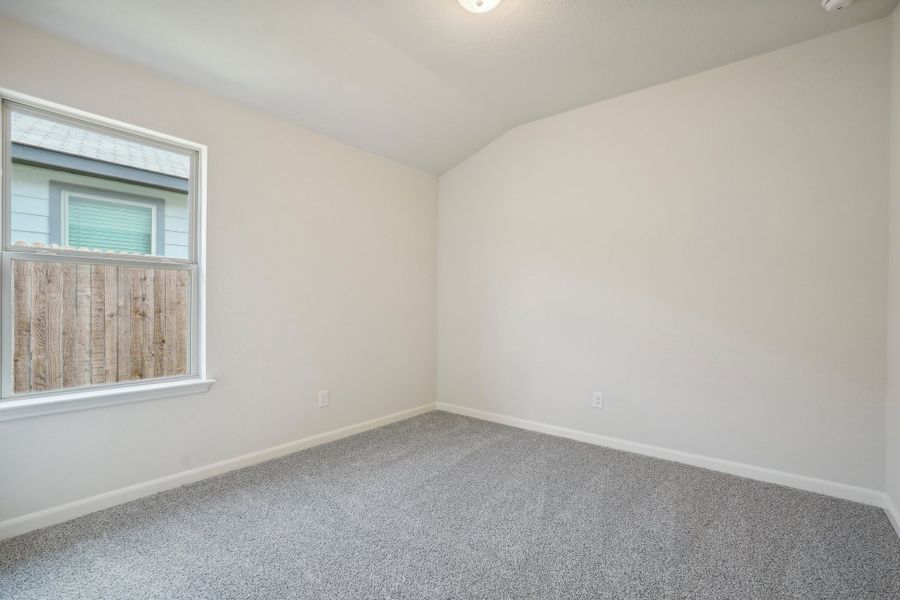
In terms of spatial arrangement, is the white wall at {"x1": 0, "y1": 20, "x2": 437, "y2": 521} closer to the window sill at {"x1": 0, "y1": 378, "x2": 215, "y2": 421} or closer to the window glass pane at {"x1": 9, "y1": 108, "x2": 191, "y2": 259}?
the window sill at {"x1": 0, "y1": 378, "x2": 215, "y2": 421}

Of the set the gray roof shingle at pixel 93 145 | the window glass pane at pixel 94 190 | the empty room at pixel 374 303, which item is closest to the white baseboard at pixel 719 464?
the empty room at pixel 374 303

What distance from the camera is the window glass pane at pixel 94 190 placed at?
6.79ft

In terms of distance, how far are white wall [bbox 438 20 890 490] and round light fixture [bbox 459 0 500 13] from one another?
1409 millimetres

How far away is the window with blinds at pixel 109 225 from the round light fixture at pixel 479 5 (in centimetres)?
206

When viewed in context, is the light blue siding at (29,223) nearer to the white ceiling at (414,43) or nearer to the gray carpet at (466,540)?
the white ceiling at (414,43)

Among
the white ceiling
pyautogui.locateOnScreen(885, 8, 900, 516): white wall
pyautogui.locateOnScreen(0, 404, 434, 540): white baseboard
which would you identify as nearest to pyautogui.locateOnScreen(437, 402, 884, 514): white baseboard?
pyautogui.locateOnScreen(885, 8, 900, 516): white wall

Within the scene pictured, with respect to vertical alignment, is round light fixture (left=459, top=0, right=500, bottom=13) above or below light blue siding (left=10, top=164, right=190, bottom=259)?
above

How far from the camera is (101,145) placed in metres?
2.29

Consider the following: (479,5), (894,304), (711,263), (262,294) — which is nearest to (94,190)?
(262,294)

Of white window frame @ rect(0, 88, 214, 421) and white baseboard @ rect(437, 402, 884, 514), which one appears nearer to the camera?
white window frame @ rect(0, 88, 214, 421)

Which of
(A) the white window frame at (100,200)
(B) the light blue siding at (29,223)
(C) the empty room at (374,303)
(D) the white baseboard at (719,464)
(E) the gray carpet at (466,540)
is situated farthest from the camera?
(D) the white baseboard at (719,464)

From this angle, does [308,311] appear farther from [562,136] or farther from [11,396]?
[562,136]

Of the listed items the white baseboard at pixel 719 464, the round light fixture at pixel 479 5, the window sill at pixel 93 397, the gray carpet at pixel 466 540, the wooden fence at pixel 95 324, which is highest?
the round light fixture at pixel 479 5

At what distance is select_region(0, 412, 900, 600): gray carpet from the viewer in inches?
64.1
